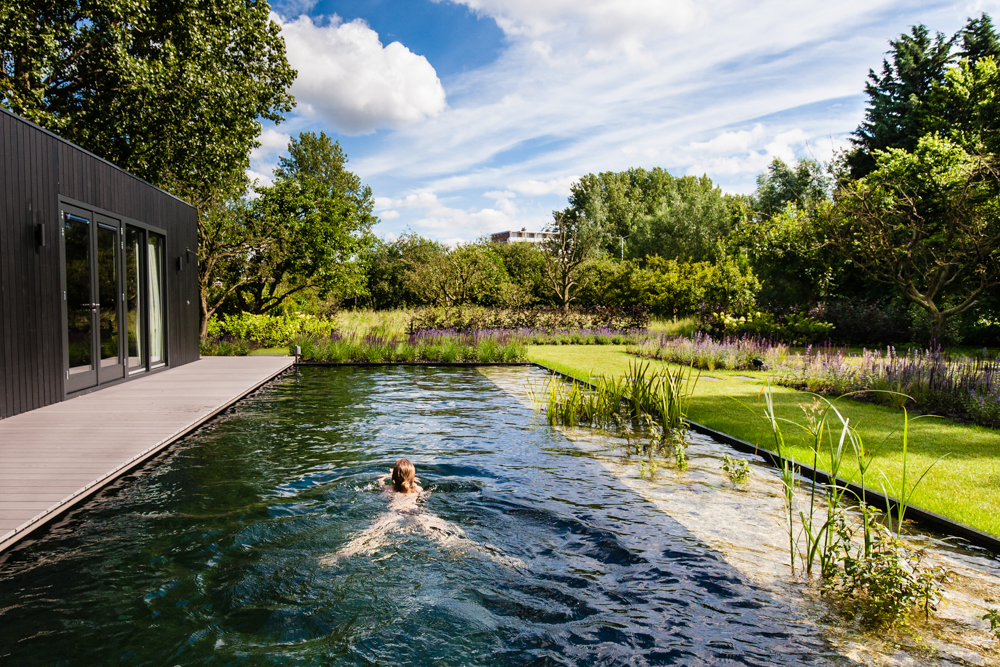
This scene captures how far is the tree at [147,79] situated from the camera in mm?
11086

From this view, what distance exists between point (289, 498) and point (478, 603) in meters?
2.10

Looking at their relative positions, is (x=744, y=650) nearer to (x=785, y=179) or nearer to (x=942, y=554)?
(x=942, y=554)

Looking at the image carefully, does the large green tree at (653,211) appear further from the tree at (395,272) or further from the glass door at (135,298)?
the glass door at (135,298)

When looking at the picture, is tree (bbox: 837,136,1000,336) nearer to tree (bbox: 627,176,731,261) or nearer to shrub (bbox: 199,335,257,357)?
shrub (bbox: 199,335,257,357)

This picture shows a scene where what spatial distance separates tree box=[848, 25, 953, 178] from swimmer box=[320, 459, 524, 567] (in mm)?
→ 25115

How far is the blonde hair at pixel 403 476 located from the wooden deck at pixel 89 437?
2.08 metres

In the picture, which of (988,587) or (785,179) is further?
(785,179)

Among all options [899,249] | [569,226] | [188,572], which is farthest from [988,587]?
[569,226]

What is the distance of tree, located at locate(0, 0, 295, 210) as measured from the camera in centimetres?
1109

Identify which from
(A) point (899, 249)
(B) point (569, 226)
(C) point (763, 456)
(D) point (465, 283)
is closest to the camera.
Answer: (C) point (763, 456)

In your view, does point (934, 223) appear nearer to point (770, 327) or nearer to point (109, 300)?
point (770, 327)

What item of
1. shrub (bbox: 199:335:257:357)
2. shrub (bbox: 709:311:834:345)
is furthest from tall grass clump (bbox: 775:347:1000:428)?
shrub (bbox: 199:335:257:357)

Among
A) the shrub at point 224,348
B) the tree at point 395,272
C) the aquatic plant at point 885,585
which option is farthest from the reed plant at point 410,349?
the tree at point 395,272

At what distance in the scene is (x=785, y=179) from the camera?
100 feet
